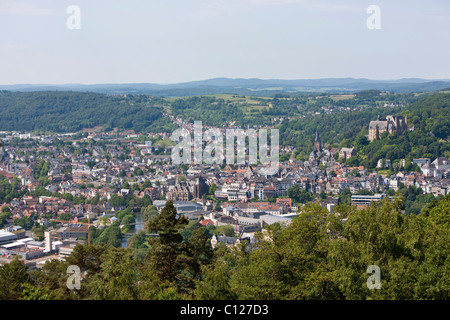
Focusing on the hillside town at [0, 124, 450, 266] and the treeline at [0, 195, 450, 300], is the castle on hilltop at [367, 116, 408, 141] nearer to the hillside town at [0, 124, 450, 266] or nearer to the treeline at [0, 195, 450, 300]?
the hillside town at [0, 124, 450, 266]

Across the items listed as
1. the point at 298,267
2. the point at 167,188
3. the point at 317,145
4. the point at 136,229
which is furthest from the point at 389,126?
the point at 298,267

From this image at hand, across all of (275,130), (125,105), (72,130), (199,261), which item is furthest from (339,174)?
(125,105)

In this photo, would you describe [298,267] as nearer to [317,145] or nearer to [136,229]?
[136,229]

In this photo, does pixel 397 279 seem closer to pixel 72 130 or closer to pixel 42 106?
pixel 72 130

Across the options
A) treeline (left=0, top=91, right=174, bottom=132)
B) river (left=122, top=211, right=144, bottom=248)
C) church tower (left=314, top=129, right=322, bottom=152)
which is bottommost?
river (left=122, top=211, right=144, bottom=248)

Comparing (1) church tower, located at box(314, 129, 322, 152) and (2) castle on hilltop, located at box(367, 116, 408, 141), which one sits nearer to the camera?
(2) castle on hilltop, located at box(367, 116, 408, 141)

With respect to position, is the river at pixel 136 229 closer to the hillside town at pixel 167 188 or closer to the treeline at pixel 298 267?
the hillside town at pixel 167 188

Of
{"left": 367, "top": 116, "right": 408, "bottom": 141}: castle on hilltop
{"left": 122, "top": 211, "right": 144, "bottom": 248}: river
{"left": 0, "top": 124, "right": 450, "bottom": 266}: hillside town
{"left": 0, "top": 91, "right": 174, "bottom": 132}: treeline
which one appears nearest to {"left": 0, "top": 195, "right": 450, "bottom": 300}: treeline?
{"left": 0, "top": 124, "right": 450, "bottom": 266}: hillside town
